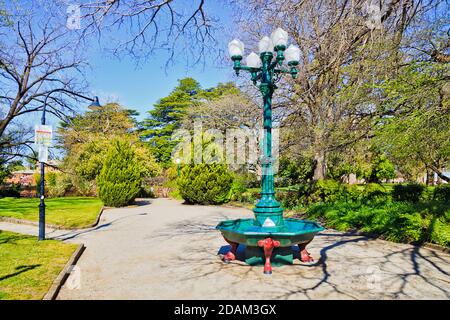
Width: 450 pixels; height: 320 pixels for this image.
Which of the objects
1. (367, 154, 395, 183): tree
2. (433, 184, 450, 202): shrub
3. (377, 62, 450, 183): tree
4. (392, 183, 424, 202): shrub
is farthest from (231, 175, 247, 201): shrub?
(367, 154, 395, 183): tree

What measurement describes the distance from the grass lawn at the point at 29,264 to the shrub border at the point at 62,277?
7 centimetres

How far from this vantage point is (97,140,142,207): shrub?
63.8 feet

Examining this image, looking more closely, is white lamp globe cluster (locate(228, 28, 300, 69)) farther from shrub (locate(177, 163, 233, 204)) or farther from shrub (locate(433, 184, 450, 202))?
shrub (locate(177, 163, 233, 204))

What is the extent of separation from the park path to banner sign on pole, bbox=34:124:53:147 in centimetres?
305

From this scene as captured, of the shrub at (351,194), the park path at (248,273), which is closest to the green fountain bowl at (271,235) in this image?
the park path at (248,273)

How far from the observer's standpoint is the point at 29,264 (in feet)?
21.1

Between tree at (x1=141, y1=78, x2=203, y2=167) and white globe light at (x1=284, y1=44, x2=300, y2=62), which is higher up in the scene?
tree at (x1=141, y1=78, x2=203, y2=167)

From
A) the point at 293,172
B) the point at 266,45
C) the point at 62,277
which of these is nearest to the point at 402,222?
the point at 266,45

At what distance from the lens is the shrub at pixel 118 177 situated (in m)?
19.5

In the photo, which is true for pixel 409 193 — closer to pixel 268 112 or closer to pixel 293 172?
pixel 268 112

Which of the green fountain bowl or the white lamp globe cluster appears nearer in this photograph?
the green fountain bowl

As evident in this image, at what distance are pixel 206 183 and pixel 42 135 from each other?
39.3 ft

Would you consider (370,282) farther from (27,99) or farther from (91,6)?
(27,99)
